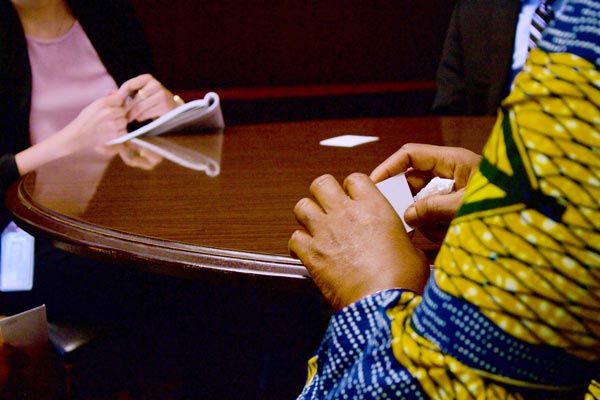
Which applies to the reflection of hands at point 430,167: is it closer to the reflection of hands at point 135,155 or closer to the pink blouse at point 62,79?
the reflection of hands at point 135,155

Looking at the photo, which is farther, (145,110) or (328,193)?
(145,110)

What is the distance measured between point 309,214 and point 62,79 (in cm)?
150

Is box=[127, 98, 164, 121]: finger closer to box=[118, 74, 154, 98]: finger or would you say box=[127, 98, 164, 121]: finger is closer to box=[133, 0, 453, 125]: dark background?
box=[118, 74, 154, 98]: finger

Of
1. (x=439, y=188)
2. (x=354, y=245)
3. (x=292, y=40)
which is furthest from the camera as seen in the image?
(x=292, y=40)

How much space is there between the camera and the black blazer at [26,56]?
1.62 metres

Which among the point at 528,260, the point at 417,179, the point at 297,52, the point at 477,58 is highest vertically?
the point at 528,260

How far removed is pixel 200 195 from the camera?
95cm

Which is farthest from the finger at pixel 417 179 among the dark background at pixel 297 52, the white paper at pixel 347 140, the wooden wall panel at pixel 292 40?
the wooden wall panel at pixel 292 40

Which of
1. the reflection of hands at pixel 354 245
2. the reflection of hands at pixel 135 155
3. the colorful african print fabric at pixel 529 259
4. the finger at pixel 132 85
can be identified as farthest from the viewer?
the finger at pixel 132 85

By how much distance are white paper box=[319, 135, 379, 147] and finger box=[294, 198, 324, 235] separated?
72 cm

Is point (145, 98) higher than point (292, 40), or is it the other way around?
point (145, 98)

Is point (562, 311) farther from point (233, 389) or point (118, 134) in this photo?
point (233, 389)

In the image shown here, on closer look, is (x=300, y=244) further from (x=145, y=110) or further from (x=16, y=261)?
(x=145, y=110)

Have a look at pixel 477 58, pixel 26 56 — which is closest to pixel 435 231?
pixel 26 56
